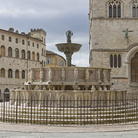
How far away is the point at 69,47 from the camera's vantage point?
1603 centimetres

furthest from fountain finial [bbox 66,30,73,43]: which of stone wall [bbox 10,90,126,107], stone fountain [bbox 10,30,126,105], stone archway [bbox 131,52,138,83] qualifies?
Answer: stone archway [bbox 131,52,138,83]

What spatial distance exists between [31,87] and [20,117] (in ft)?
11.6

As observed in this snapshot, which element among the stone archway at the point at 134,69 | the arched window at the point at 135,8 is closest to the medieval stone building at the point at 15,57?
the stone archway at the point at 134,69

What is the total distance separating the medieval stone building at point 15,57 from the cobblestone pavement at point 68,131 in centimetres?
2637

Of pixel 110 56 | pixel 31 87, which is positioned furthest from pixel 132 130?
pixel 110 56

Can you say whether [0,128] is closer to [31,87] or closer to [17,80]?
[31,87]

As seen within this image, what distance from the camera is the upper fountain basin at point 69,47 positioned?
1595cm

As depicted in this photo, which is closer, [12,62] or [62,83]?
[62,83]

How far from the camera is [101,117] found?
34.4ft

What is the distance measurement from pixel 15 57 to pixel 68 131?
33.8 meters

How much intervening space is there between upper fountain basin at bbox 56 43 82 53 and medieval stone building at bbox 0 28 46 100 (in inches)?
779

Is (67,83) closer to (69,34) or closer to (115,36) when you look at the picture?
(69,34)

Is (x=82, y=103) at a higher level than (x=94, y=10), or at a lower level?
lower

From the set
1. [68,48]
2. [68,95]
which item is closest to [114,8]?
[68,48]
